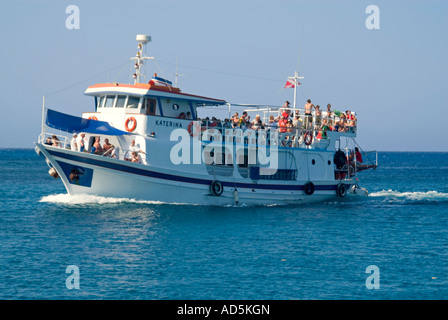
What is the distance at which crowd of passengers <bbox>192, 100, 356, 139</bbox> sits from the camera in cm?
3238

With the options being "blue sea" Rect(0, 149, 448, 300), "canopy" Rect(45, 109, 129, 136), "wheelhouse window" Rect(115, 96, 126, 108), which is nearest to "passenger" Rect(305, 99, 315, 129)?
"blue sea" Rect(0, 149, 448, 300)

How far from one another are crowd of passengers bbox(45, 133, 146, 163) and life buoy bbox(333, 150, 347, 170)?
44.4ft

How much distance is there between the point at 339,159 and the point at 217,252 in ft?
54.5

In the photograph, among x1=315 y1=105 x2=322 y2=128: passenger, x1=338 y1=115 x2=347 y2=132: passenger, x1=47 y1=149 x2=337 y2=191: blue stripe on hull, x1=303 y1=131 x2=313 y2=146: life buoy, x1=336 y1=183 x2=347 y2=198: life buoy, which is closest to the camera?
x1=47 y1=149 x2=337 y2=191: blue stripe on hull

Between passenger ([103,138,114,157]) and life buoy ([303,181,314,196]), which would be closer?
passenger ([103,138,114,157])

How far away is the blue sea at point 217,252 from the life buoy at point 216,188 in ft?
2.74

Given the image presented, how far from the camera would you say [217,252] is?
22281 mm

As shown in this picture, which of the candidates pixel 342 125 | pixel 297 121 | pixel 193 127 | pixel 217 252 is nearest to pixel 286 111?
pixel 297 121

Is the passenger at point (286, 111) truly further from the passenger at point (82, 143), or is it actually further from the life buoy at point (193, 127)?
the passenger at point (82, 143)

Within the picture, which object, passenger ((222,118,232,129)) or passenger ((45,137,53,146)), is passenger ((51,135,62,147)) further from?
passenger ((222,118,232,129))

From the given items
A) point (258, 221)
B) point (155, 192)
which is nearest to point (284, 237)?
point (258, 221)

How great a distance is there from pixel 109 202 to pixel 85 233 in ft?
13.8

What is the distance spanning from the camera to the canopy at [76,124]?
28.2 meters
